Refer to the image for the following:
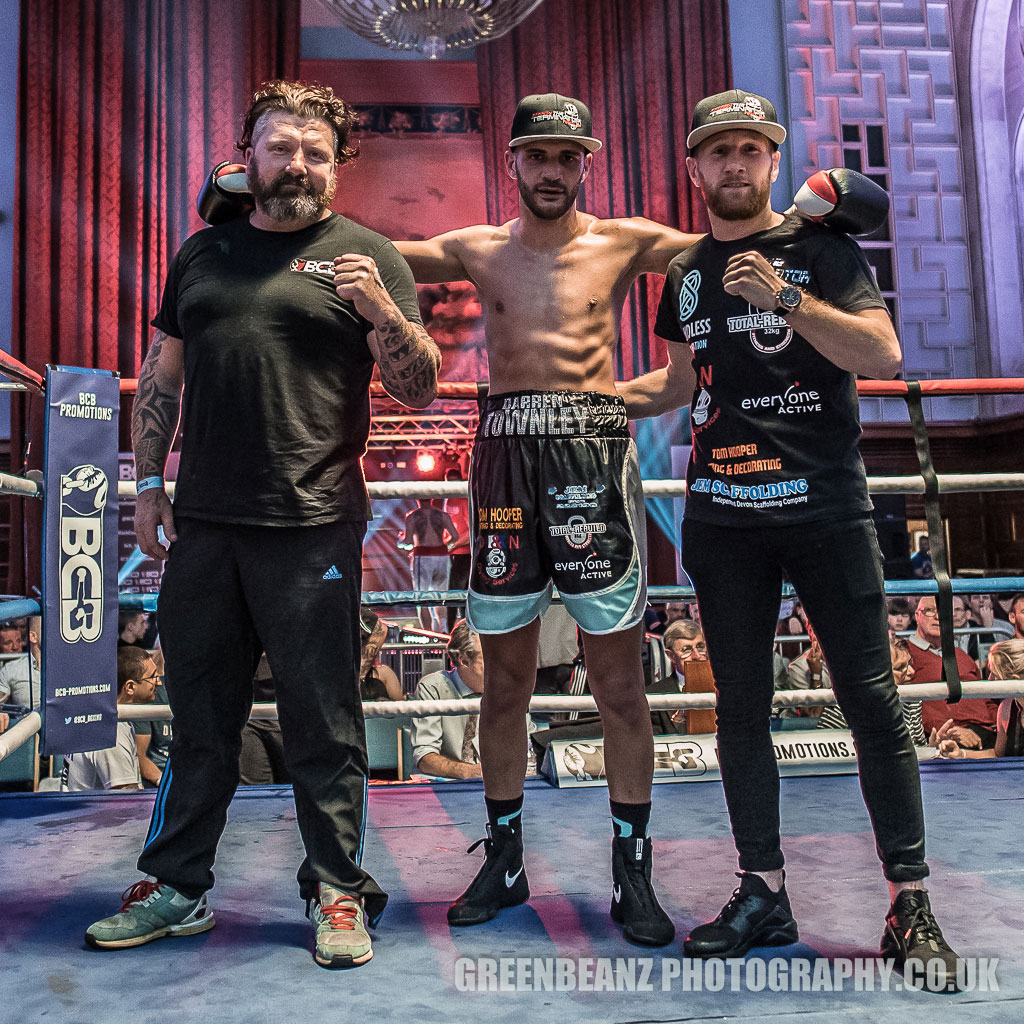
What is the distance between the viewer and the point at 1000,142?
6633 mm

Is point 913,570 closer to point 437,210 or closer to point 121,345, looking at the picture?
point 437,210

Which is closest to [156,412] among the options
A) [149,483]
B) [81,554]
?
[149,483]

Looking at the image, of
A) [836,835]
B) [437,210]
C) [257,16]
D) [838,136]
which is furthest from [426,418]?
[836,835]

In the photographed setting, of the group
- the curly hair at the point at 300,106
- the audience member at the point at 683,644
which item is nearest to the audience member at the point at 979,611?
the audience member at the point at 683,644

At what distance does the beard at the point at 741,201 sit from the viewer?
1374mm

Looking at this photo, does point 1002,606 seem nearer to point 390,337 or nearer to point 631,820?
point 631,820

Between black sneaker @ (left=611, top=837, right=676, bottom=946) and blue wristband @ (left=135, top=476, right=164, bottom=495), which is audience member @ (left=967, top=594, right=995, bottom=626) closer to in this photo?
black sneaker @ (left=611, top=837, right=676, bottom=946)

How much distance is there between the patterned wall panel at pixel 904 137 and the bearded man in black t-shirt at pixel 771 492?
5.56 meters

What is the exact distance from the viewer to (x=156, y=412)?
58.8 inches

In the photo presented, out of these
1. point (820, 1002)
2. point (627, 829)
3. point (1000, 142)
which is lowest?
point (820, 1002)

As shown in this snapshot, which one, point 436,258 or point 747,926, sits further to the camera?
point 436,258

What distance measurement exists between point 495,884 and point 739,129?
3.81 ft

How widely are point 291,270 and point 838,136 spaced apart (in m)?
6.16

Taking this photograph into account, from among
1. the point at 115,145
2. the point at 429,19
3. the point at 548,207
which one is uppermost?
the point at 115,145
